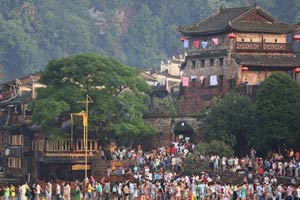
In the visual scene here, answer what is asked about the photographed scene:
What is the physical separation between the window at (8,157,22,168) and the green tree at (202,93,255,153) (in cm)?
1935

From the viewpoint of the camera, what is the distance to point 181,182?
106500 millimetres

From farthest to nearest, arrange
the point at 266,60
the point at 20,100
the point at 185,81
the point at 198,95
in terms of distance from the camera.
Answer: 1. the point at 185,81
2. the point at 20,100
3. the point at 198,95
4. the point at 266,60

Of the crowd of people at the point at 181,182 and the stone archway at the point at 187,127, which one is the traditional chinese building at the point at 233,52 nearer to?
the stone archway at the point at 187,127

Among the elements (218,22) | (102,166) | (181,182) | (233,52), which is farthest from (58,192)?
(218,22)

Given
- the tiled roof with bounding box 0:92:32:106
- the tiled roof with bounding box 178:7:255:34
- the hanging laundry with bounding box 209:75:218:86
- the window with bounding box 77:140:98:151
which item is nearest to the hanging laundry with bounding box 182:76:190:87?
the hanging laundry with bounding box 209:75:218:86

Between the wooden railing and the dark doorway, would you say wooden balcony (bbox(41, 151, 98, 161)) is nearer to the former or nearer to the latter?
the wooden railing

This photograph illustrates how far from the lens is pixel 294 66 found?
129375 millimetres

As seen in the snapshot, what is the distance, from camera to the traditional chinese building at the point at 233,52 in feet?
425

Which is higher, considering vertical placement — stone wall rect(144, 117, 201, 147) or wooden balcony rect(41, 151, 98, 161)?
stone wall rect(144, 117, 201, 147)

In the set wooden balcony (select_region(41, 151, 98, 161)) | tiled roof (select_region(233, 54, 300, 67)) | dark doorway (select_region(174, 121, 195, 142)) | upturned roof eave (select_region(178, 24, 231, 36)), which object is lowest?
wooden balcony (select_region(41, 151, 98, 161))

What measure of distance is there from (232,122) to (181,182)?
14.5 metres

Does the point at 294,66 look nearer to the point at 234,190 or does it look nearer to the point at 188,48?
the point at 188,48

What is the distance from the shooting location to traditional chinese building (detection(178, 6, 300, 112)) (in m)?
130

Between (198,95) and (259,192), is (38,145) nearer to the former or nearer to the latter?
(198,95)
